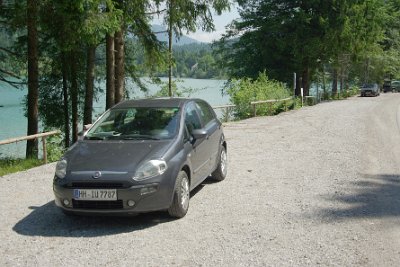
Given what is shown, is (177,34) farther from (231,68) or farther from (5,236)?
(231,68)

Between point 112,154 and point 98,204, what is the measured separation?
73 cm

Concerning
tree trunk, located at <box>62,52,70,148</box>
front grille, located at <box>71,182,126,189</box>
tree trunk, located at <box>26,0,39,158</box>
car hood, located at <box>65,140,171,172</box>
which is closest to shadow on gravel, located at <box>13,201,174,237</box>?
front grille, located at <box>71,182,126,189</box>

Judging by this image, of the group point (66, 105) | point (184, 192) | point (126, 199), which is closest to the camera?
point (126, 199)

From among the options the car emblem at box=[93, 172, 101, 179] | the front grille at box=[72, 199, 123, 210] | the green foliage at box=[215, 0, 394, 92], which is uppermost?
the green foliage at box=[215, 0, 394, 92]

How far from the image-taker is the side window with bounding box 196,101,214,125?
27.9ft

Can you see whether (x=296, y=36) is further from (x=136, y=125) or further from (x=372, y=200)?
(x=136, y=125)

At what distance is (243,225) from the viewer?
637cm

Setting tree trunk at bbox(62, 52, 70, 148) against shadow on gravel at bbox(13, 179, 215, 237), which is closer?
shadow on gravel at bbox(13, 179, 215, 237)

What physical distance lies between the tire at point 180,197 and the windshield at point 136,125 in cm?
68

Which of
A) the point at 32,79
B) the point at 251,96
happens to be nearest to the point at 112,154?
the point at 32,79

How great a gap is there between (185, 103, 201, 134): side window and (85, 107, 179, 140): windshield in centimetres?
23

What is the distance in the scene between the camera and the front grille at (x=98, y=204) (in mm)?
6102

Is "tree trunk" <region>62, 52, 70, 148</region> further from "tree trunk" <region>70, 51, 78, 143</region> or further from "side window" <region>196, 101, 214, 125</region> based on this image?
"side window" <region>196, 101, 214, 125</region>

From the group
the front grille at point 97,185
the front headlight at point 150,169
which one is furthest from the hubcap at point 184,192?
the front grille at point 97,185
